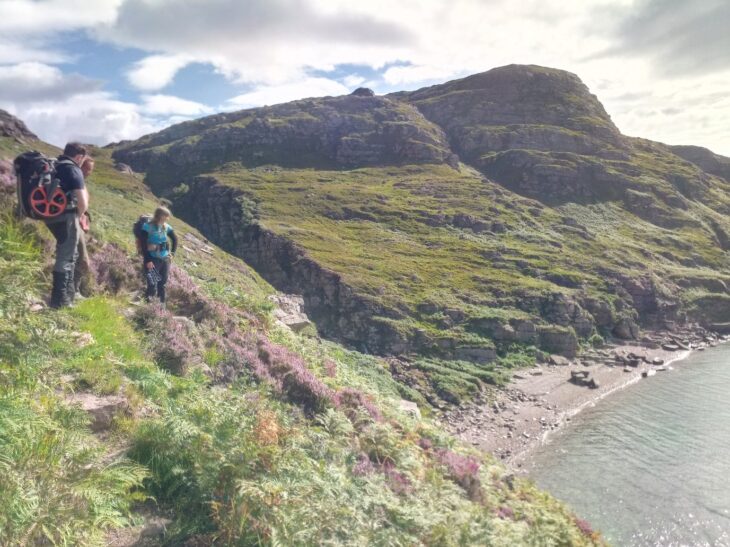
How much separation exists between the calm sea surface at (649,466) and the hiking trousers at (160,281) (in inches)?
972

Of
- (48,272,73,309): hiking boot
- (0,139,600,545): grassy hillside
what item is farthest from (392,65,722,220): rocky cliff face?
(48,272,73,309): hiking boot

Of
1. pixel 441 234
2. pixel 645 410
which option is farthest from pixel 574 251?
pixel 645 410

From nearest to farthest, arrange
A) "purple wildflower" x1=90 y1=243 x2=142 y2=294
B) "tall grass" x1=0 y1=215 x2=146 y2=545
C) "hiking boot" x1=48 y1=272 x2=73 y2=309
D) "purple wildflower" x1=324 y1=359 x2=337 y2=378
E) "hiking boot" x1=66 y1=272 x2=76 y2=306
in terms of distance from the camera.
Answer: "tall grass" x1=0 y1=215 x2=146 y2=545 → "hiking boot" x1=48 y1=272 x2=73 y2=309 → "hiking boot" x1=66 y1=272 x2=76 y2=306 → "purple wildflower" x1=90 y1=243 x2=142 y2=294 → "purple wildflower" x1=324 y1=359 x2=337 y2=378

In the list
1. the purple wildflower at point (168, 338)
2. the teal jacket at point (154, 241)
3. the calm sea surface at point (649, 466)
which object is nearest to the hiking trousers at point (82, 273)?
the purple wildflower at point (168, 338)

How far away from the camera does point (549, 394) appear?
48938 mm

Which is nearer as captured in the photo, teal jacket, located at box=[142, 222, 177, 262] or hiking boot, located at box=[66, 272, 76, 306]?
hiking boot, located at box=[66, 272, 76, 306]

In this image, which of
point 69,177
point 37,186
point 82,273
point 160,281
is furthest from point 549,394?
point 37,186

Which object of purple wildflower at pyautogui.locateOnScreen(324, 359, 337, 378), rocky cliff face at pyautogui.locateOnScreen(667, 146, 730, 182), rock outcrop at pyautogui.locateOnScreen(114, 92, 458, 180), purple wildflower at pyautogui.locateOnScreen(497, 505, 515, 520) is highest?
rocky cliff face at pyautogui.locateOnScreen(667, 146, 730, 182)

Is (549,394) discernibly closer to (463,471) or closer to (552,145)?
(463,471)

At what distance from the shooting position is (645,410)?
4444 centimetres

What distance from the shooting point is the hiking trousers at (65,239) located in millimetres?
9344

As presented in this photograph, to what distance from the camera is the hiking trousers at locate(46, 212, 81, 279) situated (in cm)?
934

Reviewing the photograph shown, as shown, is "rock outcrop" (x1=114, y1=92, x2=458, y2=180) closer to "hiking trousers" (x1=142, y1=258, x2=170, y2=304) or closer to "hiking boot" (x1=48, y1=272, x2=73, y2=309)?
"hiking trousers" (x1=142, y1=258, x2=170, y2=304)

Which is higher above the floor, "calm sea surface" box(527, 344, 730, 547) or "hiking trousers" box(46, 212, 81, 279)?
"hiking trousers" box(46, 212, 81, 279)
